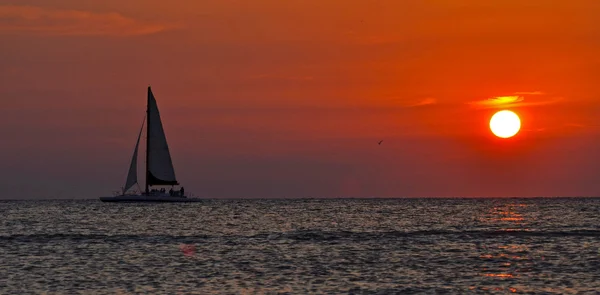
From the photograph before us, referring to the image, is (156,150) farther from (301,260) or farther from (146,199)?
(301,260)

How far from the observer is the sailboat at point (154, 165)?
16450cm

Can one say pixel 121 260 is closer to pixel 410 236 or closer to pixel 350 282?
pixel 350 282

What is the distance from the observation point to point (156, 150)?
165125mm

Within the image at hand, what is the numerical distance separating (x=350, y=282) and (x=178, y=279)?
9.52 metres

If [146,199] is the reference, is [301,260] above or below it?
below

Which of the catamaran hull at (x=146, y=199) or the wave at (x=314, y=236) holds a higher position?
the catamaran hull at (x=146, y=199)

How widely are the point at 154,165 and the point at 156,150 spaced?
274 centimetres

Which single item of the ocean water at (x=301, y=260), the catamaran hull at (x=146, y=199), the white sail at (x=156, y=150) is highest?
the white sail at (x=156, y=150)

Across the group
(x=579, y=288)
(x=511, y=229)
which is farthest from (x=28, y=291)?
(x=511, y=229)

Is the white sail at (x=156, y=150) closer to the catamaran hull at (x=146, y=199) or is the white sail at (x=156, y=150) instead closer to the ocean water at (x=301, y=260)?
the catamaran hull at (x=146, y=199)

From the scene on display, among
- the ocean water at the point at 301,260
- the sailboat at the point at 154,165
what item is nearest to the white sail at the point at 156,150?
the sailboat at the point at 154,165

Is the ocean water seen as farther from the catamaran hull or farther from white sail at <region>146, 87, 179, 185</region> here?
white sail at <region>146, 87, 179, 185</region>

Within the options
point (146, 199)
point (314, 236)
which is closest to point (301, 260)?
point (314, 236)

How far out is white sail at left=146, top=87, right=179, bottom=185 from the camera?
164625 mm
